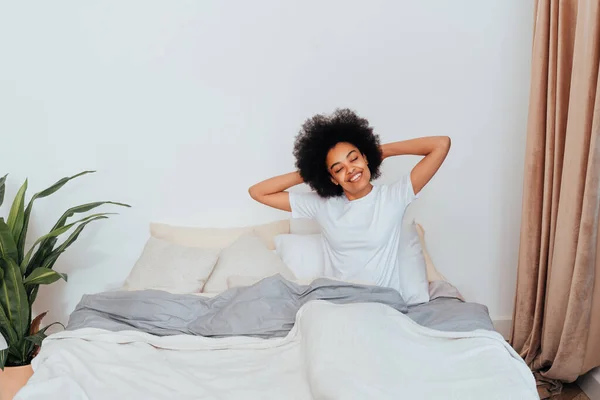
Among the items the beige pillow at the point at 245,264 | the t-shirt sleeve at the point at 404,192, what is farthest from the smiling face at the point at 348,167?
the beige pillow at the point at 245,264

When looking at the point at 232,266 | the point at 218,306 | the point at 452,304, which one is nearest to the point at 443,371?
the point at 452,304

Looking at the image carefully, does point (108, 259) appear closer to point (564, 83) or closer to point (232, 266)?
point (232, 266)

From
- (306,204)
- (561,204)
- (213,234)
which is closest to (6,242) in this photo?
(213,234)

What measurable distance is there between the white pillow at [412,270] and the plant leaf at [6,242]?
5.00 ft

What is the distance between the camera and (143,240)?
3174 mm

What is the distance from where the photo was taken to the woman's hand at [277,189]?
8.45 ft

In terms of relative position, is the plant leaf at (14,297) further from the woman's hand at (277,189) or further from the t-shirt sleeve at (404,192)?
the t-shirt sleeve at (404,192)

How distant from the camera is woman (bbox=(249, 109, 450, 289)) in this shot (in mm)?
2420

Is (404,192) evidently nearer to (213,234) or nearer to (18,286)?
(213,234)

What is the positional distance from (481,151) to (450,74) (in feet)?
1.32

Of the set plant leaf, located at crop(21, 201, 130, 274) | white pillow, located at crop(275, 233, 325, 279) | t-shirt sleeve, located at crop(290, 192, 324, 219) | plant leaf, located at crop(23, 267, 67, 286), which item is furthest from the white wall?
plant leaf, located at crop(23, 267, 67, 286)

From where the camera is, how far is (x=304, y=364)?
5.95 ft

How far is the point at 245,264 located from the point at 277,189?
1.22 feet

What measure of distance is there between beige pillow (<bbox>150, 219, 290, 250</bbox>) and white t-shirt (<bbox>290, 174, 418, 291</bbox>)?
525 mm
